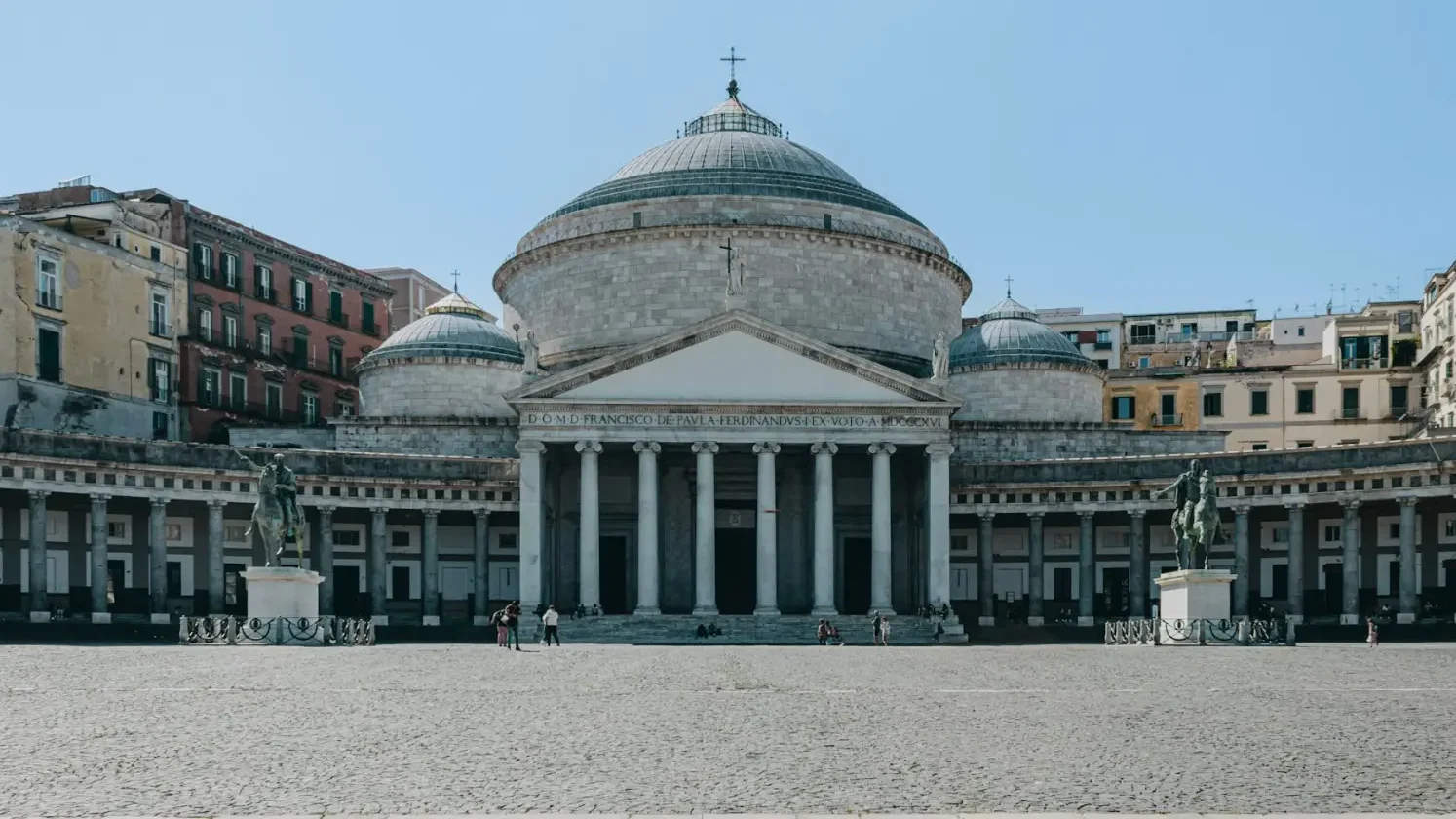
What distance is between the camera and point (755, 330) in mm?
58094

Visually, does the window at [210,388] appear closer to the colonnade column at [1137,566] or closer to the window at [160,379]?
the window at [160,379]

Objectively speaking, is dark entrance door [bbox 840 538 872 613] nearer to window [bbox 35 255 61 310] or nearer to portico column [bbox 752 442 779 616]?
portico column [bbox 752 442 779 616]

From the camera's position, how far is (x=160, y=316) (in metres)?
71.4

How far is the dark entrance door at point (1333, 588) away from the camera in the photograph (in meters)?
62.7

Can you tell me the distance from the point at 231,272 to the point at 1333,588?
50.6 metres

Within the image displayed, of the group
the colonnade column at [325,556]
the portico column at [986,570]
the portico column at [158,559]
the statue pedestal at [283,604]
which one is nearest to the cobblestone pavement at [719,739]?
the statue pedestal at [283,604]

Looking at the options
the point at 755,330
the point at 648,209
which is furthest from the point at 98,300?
the point at 755,330

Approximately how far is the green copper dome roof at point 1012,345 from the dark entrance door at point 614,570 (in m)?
18.9

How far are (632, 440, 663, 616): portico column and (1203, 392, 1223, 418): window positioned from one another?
37997mm

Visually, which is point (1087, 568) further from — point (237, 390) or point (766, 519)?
point (237, 390)

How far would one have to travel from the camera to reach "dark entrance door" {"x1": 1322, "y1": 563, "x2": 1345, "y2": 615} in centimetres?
6272

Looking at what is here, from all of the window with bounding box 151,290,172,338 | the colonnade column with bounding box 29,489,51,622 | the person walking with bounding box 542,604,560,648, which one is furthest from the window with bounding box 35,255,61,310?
the person walking with bounding box 542,604,560,648

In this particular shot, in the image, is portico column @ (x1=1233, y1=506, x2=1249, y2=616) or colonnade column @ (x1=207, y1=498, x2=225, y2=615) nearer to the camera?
colonnade column @ (x1=207, y1=498, x2=225, y2=615)

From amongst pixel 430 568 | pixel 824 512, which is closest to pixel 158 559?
pixel 430 568
